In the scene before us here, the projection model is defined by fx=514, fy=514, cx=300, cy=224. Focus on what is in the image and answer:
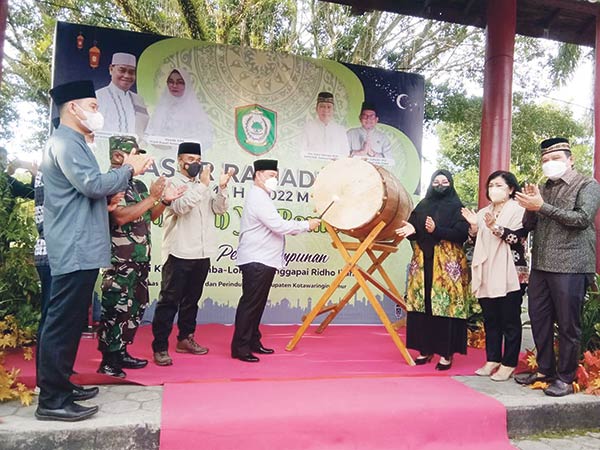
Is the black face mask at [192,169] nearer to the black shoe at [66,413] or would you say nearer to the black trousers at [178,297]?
the black trousers at [178,297]

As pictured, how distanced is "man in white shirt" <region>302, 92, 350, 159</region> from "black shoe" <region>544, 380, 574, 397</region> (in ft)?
10.4

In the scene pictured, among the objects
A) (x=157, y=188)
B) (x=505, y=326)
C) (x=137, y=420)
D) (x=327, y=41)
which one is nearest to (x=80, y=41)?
(x=157, y=188)

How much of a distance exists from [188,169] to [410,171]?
2.91 m

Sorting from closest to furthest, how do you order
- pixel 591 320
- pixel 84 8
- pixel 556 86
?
pixel 591 320 → pixel 84 8 → pixel 556 86

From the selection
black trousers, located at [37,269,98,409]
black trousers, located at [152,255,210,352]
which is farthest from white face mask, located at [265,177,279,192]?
black trousers, located at [37,269,98,409]

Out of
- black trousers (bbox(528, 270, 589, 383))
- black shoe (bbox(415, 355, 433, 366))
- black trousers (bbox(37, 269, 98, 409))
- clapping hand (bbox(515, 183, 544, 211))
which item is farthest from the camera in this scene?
black shoe (bbox(415, 355, 433, 366))

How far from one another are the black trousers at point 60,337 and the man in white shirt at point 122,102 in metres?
2.82

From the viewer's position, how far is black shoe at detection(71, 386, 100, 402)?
2.59 m

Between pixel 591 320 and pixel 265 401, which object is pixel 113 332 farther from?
pixel 591 320

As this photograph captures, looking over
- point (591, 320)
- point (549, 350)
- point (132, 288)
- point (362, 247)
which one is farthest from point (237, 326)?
point (591, 320)

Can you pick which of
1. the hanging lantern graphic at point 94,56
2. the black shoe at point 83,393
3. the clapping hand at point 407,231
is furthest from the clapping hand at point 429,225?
the hanging lantern graphic at point 94,56

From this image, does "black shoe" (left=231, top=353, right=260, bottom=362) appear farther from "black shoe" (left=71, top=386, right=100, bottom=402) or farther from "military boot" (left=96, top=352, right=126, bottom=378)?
"black shoe" (left=71, top=386, right=100, bottom=402)

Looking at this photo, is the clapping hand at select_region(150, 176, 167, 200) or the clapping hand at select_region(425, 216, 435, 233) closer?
the clapping hand at select_region(150, 176, 167, 200)

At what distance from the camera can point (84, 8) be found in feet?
35.2
